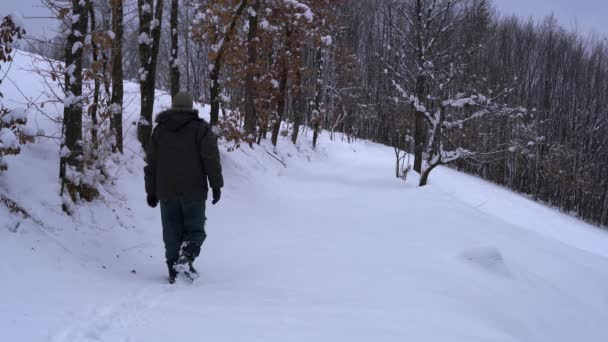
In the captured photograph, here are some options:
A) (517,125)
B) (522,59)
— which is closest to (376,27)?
(522,59)

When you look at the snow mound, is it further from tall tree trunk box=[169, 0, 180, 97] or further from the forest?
tall tree trunk box=[169, 0, 180, 97]

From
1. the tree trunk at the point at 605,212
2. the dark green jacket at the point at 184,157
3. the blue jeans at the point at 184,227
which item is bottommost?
the tree trunk at the point at 605,212

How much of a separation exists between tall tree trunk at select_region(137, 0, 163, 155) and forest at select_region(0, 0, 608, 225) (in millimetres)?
30

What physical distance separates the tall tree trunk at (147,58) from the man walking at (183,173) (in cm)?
458

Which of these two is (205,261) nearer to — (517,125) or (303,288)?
(303,288)

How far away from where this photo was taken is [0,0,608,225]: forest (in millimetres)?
6004

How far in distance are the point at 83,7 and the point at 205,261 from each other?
3375 mm

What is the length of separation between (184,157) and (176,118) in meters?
0.40

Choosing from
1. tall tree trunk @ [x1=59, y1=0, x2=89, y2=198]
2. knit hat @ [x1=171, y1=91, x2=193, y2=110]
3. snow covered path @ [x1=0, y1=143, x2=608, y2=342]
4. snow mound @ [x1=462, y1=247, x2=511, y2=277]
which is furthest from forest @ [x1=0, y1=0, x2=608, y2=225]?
snow mound @ [x1=462, y1=247, x2=511, y2=277]

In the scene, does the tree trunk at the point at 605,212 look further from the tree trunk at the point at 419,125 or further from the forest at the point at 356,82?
the tree trunk at the point at 419,125

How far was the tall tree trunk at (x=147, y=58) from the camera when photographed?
8508mm

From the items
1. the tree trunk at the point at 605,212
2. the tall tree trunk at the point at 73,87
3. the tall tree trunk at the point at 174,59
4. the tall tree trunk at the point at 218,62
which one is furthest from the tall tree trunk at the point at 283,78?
the tree trunk at the point at 605,212

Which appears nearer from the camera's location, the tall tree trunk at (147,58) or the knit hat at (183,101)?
the knit hat at (183,101)

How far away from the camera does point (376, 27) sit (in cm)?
4259
